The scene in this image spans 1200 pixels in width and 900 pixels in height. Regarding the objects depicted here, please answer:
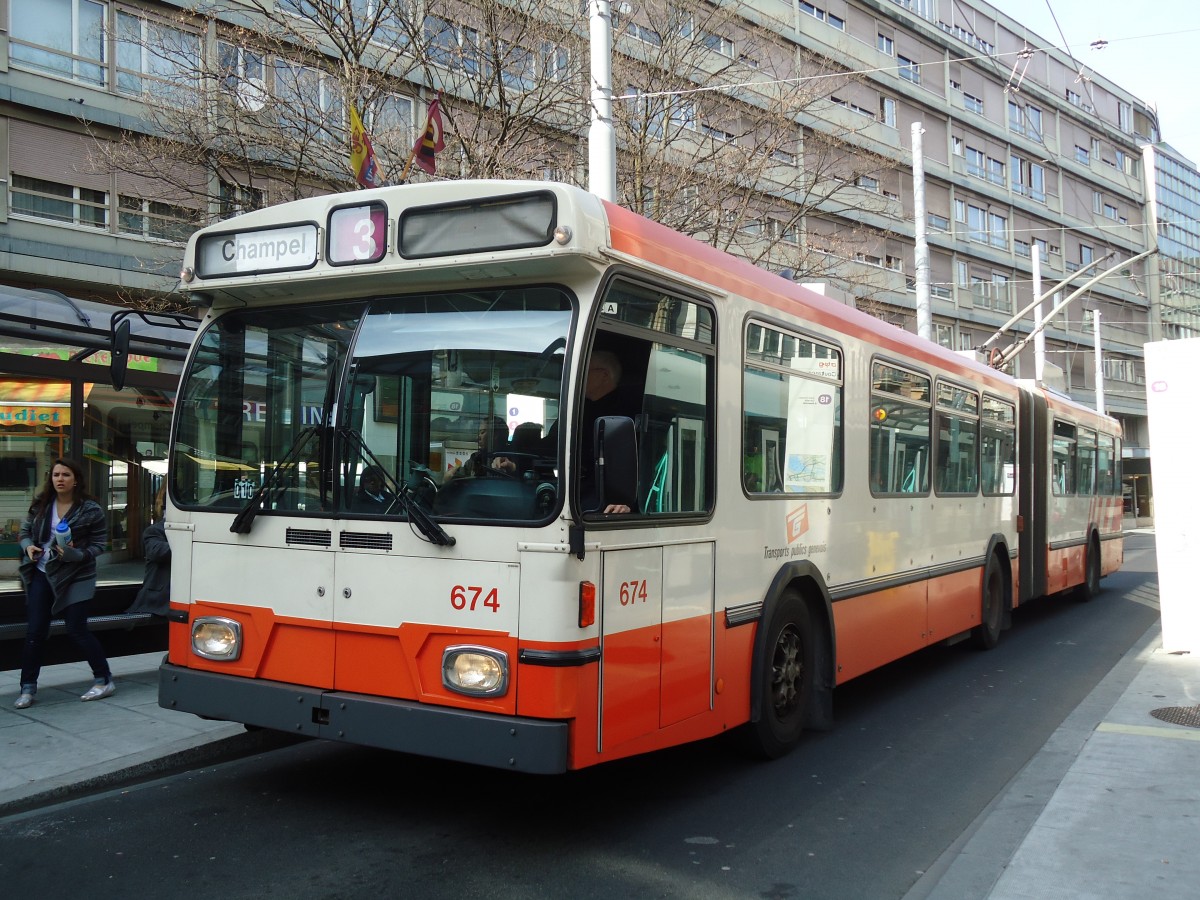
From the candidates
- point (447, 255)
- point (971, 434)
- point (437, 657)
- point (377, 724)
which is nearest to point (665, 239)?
point (447, 255)

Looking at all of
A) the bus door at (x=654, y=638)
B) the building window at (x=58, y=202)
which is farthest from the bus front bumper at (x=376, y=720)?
the building window at (x=58, y=202)

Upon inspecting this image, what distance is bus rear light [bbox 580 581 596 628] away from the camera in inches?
180

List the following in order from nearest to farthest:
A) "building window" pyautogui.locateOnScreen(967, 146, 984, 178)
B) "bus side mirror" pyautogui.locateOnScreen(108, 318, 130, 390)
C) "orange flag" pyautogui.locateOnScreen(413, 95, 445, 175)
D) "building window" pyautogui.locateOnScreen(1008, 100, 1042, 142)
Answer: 1. "bus side mirror" pyautogui.locateOnScreen(108, 318, 130, 390)
2. "orange flag" pyautogui.locateOnScreen(413, 95, 445, 175)
3. "building window" pyautogui.locateOnScreen(967, 146, 984, 178)
4. "building window" pyautogui.locateOnScreen(1008, 100, 1042, 142)

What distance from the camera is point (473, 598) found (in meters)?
4.68

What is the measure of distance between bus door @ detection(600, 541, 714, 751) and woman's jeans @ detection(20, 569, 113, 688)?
180 inches

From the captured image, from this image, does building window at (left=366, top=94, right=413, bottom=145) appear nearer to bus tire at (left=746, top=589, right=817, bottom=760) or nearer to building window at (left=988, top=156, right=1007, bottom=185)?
bus tire at (left=746, top=589, right=817, bottom=760)

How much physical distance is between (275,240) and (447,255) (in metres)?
1.06

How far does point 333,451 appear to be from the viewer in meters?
5.09

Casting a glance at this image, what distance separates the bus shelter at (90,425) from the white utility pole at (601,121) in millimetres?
4347

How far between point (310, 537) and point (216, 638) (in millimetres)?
792

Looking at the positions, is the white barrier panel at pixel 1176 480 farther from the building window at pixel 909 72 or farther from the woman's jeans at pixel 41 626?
the building window at pixel 909 72

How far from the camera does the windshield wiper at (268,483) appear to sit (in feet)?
17.0

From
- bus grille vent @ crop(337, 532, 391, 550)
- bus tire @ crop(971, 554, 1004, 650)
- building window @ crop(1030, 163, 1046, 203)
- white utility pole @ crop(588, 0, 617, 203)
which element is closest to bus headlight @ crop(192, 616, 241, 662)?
bus grille vent @ crop(337, 532, 391, 550)

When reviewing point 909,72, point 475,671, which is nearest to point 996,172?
point 909,72
